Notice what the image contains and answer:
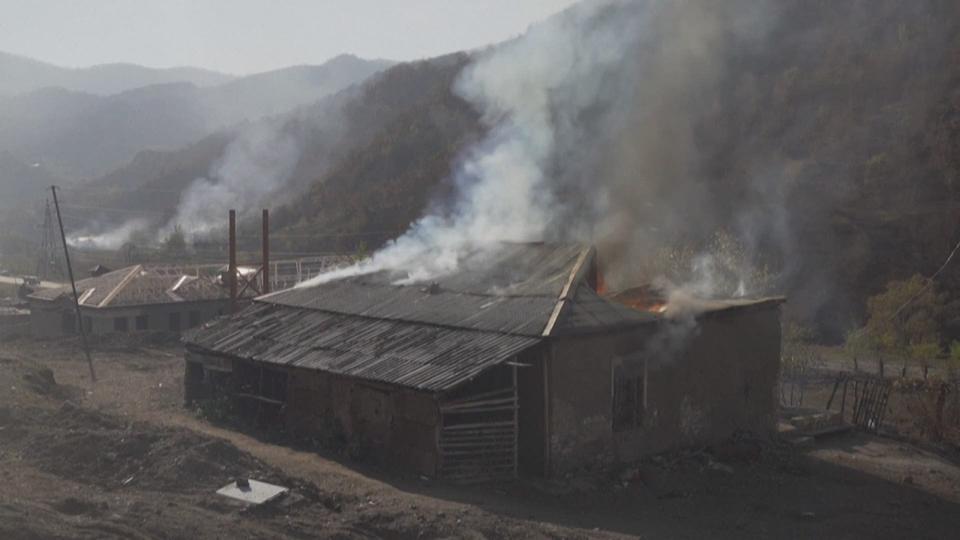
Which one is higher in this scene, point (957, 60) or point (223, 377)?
point (957, 60)

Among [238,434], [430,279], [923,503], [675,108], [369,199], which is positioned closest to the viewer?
[923,503]

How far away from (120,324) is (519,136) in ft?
62.4

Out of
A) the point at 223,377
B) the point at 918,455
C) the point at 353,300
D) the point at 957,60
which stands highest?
the point at 957,60

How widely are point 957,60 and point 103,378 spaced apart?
59157 millimetres

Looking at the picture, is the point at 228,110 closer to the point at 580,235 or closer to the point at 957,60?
the point at 957,60

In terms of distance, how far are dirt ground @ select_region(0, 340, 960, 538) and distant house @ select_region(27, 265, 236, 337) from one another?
16705 millimetres

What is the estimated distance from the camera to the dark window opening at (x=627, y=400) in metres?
20.1

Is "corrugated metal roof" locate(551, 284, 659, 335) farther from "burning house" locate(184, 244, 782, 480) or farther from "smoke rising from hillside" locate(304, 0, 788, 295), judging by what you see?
"smoke rising from hillside" locate(304, 0, 788, 295)

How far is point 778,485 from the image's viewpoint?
798 inches

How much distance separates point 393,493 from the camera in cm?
1717

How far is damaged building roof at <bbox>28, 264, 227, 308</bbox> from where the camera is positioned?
41.1 m

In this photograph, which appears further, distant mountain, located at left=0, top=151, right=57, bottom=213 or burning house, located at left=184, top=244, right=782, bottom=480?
distant mountain, located at left=0, top=151, right=57, bottom=213

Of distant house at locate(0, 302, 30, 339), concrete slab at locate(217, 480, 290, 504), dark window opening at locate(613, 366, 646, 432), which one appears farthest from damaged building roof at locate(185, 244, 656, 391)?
distant house at locate(0, 302, 30, 339)

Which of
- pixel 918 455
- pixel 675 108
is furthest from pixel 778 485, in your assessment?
pixel 675 108
